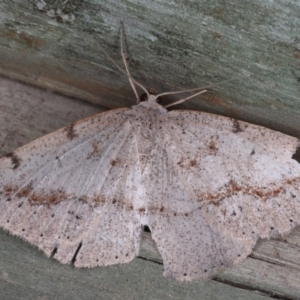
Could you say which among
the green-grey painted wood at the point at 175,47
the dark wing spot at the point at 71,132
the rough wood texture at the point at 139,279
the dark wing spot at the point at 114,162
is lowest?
the rough wood texture at the point at 139,279

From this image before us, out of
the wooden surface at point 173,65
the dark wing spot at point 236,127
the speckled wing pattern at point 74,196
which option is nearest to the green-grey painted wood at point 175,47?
the wooden surface at point 173,65

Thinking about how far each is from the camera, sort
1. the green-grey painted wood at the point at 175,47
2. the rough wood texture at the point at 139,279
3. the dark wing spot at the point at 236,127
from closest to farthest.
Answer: the green-grey painted wood at the point at 175,47, the rough wood texture at the point at 139,279, the dark wing spot at the point at 236,127

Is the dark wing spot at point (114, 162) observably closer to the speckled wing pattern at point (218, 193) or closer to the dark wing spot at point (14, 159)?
the speckled wing pattern at point (218, 193)

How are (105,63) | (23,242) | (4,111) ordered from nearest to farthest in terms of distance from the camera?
(23,242) → (105,63) → (4,111)

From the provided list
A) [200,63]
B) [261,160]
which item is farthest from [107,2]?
[261,160]

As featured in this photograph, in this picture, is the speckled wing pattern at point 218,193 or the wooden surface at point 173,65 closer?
the wooden surface at point 173,65

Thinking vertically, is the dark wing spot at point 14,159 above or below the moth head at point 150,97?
below

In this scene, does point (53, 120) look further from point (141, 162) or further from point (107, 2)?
point (107, 2)

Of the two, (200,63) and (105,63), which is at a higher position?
(200,63)
